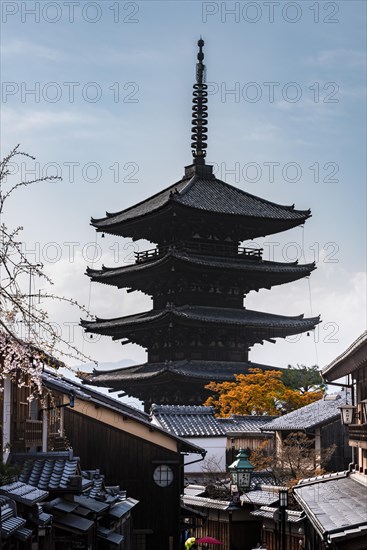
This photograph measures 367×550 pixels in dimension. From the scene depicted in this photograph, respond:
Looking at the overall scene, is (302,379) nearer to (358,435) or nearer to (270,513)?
(270,513)

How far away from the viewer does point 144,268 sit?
57.2 m

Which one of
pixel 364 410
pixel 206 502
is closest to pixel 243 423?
pixel 206 502

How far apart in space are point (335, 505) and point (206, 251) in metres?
40.7

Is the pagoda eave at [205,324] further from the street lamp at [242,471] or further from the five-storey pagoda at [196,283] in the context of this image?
the street lamp at [242,471]

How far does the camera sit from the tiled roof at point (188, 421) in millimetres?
42719

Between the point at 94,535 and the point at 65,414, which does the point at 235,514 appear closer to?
the point at 65,414

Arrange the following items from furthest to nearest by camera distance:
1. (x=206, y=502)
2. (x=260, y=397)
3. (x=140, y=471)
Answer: (x=260, y=397) < (x=206, y=502) < (x=140, y=471)

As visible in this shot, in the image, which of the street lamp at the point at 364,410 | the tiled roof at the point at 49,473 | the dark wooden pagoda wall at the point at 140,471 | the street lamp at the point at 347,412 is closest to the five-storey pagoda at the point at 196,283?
the dark wooden pagoda wall at the point at 140,471

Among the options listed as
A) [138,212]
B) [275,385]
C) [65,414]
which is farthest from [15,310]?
[138,212]

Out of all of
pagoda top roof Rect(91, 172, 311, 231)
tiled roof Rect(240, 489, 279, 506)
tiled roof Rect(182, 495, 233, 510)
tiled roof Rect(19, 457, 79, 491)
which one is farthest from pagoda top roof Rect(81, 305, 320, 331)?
tiled roof Rect(19, 457, 79, 491)

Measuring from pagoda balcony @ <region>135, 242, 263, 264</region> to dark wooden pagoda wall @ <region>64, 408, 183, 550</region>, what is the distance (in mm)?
25462

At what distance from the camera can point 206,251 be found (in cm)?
5841

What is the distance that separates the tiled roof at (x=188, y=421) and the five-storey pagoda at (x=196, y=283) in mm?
8897

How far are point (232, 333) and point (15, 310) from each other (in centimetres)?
4771
